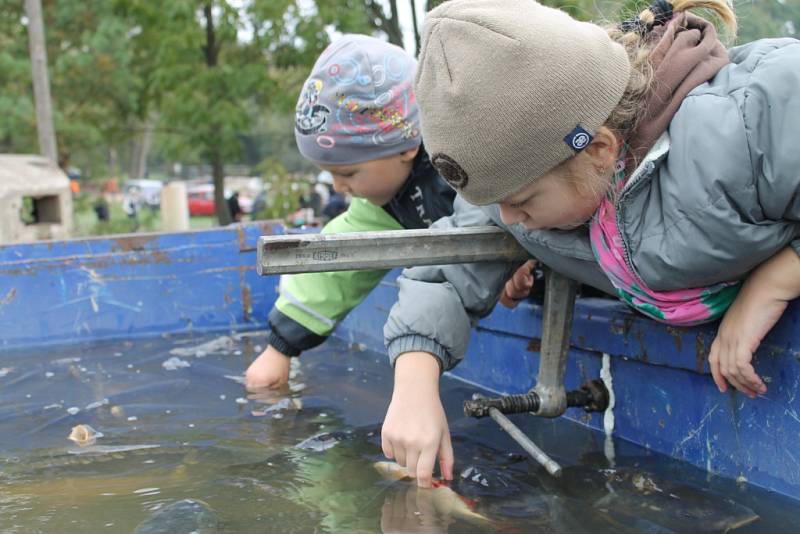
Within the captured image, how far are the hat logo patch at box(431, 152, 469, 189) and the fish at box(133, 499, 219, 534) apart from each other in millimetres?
777

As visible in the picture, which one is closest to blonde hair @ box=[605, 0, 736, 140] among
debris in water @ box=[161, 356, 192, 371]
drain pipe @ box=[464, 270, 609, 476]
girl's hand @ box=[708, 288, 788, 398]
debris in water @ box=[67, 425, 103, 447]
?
girl's hand @ box=[708, 288, 788, 398]

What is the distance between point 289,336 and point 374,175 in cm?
57

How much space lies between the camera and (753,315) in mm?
1570

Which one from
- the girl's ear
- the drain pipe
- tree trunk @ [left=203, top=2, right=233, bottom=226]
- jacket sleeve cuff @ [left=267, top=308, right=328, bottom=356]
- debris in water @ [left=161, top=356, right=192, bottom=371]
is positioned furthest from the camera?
tree trunk @ [left=203, top=2, right=233, bottom=226]

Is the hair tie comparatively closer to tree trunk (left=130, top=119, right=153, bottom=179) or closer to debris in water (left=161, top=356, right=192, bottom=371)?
debris in water (left=161, top=356, right=192, bottom=371)

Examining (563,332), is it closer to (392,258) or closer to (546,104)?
(392,258)

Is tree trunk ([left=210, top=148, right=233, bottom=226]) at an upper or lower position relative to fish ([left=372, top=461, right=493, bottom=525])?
upper

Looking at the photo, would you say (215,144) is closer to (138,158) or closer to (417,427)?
(417,427)

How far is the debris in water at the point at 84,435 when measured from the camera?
2.17 meters

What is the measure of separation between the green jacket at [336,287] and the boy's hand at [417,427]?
0.89 m

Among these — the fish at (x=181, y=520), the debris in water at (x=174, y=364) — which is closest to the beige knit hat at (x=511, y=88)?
the fish at (x=181, y=520)

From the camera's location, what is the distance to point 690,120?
1.53 m

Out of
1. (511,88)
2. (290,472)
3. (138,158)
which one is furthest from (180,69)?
(138,158)

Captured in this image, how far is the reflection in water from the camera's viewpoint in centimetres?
164
